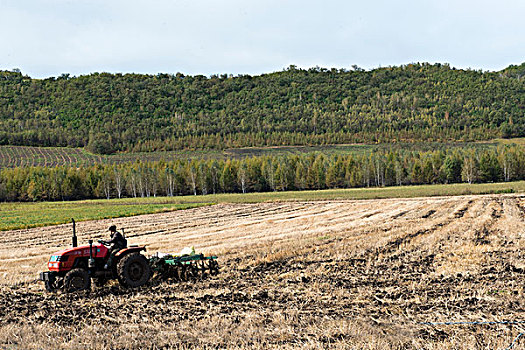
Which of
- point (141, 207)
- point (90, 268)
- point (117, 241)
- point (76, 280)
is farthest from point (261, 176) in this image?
point (76, 280)

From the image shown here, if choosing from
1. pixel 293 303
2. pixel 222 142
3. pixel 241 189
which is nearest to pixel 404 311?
pixel 293 303

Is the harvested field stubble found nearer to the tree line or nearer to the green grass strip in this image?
the green grass strip

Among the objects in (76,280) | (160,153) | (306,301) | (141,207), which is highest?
(160,153)

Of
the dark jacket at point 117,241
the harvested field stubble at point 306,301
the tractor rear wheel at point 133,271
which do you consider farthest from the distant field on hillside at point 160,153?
the tractor rear wheel at point 133,271

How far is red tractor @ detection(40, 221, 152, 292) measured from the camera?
1232 cm

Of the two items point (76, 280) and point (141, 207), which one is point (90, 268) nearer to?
point (76, 280)

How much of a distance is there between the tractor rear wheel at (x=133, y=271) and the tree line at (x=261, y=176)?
9307 centimetres

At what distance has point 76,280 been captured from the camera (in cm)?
1226

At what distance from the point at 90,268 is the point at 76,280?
53 cm

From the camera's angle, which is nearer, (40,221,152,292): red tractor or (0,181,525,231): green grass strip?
(40,221,152,292): red tractor

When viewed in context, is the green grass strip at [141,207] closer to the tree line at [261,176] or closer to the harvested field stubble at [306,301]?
the harvested field stubble at [306,301]

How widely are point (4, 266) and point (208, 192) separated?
310ft

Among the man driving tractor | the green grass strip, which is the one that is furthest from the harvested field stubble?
the green grass strip

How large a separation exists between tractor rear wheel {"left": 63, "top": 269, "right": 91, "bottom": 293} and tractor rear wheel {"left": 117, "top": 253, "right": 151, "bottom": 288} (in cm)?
Result: 85
